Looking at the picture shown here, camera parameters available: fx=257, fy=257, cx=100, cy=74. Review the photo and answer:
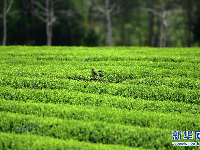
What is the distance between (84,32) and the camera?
2021 inches

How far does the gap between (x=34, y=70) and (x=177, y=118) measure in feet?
33.2

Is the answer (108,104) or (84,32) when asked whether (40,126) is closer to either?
(108,104)

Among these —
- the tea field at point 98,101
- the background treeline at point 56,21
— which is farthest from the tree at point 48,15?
the tea field at point 98,101

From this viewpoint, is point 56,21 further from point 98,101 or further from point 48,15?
point 98,101

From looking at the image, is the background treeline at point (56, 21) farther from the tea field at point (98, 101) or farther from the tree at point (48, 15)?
the tea field at point (98, 101)

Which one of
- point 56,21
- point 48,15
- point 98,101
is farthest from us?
point 56,21

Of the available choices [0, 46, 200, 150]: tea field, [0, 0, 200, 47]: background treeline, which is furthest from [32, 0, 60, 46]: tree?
[0, 46, 200, 150]: tea field

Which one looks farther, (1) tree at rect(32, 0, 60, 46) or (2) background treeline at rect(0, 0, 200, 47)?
(2) background treeline at rect(0, 0, 200, 47)

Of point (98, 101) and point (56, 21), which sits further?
point (56, 21)

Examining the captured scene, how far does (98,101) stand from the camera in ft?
42.3

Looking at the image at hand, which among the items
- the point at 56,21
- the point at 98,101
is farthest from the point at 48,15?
the point at 98,101

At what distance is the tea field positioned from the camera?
9.70 m

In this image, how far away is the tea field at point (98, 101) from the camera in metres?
9.70

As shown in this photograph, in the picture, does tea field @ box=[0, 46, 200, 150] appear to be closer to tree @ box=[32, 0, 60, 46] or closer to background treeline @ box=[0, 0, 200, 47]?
tree @ box=[32, 0, 60, 46]
